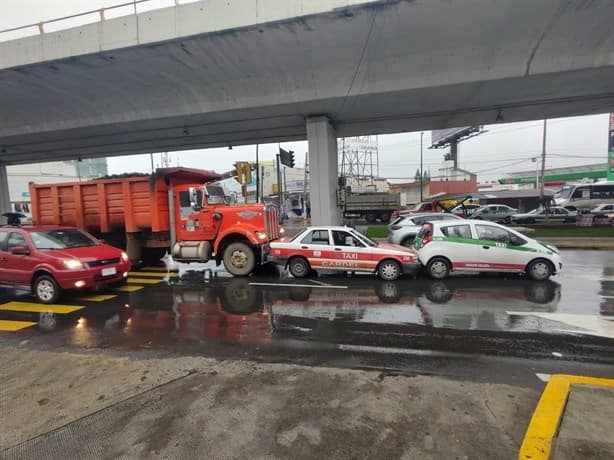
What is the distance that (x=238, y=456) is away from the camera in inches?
96.3

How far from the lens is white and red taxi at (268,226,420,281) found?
8.35m

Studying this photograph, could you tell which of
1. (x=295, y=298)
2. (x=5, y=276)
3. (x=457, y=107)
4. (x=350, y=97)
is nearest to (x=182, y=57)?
(x=350, y=97)

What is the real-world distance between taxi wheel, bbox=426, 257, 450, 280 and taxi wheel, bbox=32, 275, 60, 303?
28.6 ft

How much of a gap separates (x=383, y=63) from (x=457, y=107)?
14.4ft

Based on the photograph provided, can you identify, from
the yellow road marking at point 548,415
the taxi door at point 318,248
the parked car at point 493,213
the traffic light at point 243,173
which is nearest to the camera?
the yellow road marking at point 548,415

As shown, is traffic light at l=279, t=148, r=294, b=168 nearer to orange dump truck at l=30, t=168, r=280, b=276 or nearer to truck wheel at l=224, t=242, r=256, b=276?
orange dump truck at l=30, t=168, r=280, b=276

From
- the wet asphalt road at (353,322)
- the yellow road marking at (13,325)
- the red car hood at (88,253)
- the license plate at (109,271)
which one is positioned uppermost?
the red car hood at (88,253)

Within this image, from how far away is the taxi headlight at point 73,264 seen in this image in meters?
6.74

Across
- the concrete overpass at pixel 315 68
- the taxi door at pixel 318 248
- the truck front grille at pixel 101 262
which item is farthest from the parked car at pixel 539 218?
the truck front grille at pixel 101 262

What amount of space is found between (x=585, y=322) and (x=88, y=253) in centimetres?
963

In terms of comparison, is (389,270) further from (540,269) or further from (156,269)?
(156,269)

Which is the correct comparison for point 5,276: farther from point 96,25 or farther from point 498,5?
point 498,5

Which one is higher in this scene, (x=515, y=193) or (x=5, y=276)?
(x=515, y=193)

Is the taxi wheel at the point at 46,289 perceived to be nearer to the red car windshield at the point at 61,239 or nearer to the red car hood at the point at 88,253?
the red car hood at the point at 88,253
